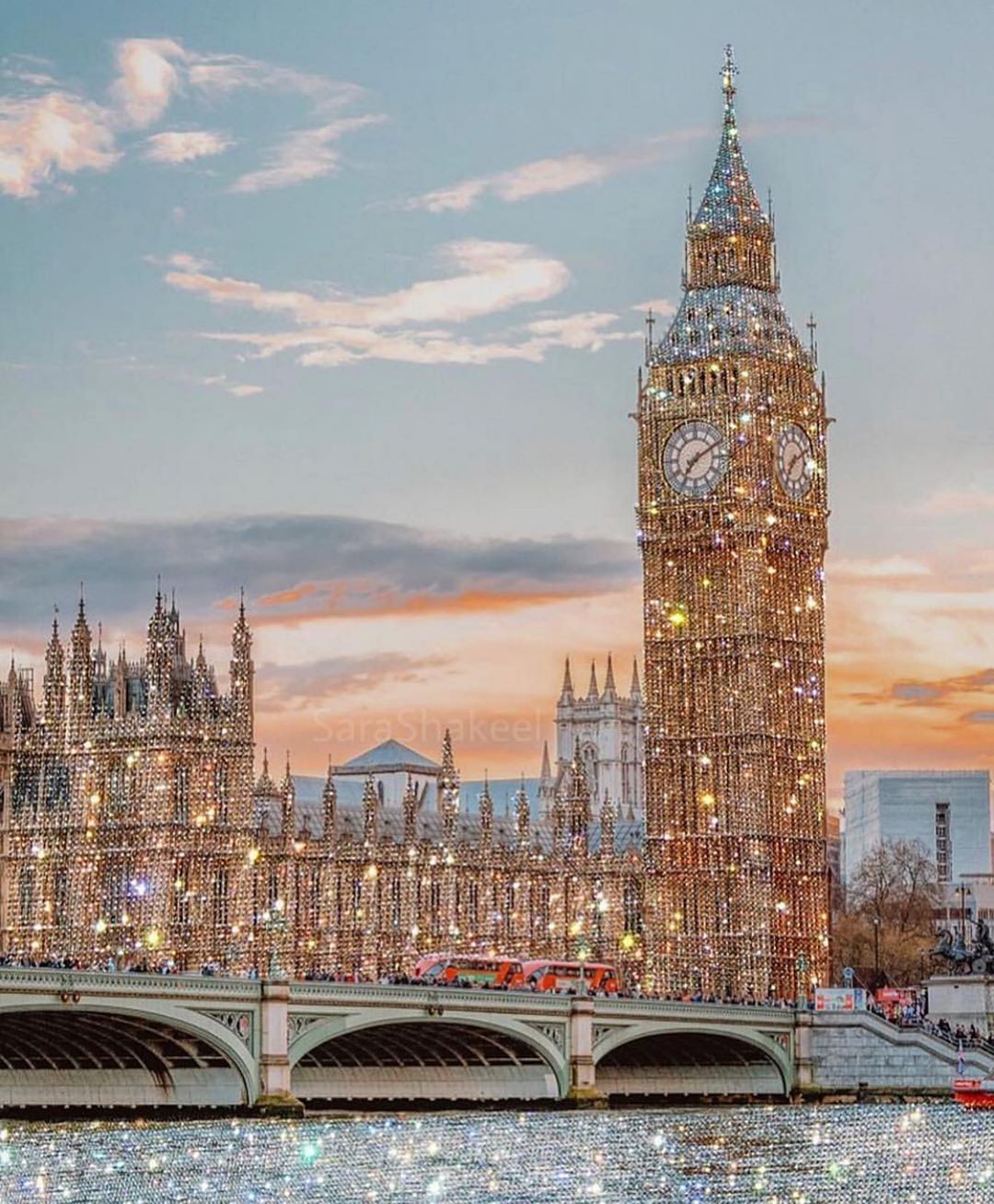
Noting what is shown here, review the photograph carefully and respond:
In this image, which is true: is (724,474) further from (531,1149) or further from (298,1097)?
(531,1149)

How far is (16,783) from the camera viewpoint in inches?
4395

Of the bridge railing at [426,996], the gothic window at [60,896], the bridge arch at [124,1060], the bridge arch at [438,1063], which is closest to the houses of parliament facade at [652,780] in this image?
the gothic window at [60,896]

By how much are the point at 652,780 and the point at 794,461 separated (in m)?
14.1

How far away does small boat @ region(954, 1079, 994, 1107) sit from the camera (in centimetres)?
10038

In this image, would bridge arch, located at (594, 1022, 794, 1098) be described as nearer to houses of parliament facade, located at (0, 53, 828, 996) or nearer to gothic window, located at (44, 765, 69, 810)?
houses of parliament facade, located at (0, 53, 828, 996)

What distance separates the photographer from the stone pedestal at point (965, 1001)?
4451 inches

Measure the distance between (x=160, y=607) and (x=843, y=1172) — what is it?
136 ft

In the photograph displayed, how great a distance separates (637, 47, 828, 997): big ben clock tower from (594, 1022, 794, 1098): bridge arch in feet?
41.2

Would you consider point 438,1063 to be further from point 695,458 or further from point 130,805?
point 695,458

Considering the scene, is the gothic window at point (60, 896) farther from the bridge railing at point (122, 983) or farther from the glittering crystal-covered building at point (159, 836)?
the bridge railing at point (122, 983)

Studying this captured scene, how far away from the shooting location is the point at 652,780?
414ft

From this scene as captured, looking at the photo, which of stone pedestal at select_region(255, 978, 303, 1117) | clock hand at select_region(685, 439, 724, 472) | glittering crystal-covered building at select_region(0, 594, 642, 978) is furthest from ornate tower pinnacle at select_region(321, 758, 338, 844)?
stone pedestal at select_region(255, 978, 303, 1117)

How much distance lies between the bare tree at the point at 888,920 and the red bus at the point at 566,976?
88.0 ft

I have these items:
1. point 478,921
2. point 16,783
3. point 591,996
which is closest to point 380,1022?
point 591,996
